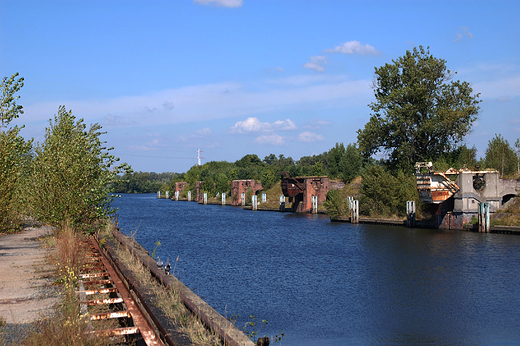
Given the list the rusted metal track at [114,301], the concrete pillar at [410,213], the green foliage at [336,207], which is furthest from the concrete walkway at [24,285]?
the green foliage at [336,207]

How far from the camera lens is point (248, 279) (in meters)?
19.8

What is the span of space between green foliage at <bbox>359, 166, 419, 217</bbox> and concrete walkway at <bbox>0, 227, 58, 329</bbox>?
33.4 meters

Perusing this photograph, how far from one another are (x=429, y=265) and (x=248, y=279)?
9724 mm

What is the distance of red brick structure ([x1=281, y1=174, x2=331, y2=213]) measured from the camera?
214 ft

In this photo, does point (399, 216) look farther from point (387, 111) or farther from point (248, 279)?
point (248, 279)

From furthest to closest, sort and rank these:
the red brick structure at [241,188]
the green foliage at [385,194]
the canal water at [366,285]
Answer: the red brick structure at [241,188] → the green foliage at [385,194] → the canal water at [366,285]

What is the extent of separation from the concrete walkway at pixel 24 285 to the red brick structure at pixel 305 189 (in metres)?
49.8

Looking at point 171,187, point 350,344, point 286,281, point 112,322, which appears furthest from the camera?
point 171,187

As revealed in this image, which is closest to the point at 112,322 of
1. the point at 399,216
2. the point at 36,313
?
the point at 36,313

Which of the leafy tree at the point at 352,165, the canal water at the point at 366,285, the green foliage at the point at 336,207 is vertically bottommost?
the canal water at the point at 366,285

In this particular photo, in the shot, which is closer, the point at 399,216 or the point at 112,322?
the point at 112,322

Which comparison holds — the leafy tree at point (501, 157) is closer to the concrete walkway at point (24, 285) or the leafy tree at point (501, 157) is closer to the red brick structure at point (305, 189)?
the red brick structure at point (305, 189)

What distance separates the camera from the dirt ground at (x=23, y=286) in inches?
341

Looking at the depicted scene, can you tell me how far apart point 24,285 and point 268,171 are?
286 ft
